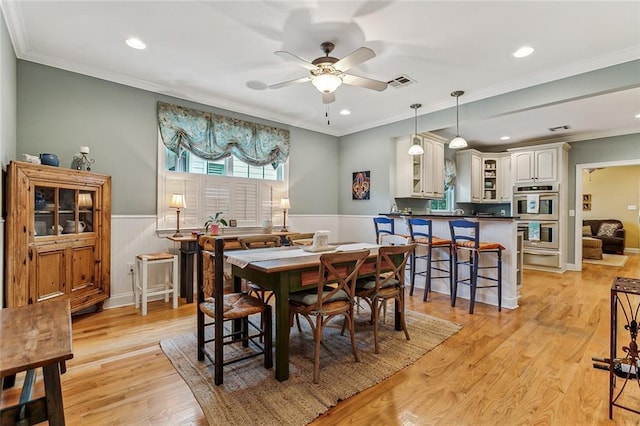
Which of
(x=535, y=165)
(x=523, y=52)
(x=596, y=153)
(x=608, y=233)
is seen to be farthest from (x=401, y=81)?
(x=608, y=233)

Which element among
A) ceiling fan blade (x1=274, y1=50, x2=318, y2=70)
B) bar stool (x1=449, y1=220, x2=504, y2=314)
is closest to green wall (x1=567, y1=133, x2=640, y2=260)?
bar stool (x1=449, y1=220, x2=504, y2=314)

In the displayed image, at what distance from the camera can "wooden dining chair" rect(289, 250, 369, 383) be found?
2.24 m

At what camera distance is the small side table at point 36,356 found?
1.19 metres

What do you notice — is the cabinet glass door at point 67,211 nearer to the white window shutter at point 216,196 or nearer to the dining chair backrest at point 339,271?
the white window shutter at point 216,196

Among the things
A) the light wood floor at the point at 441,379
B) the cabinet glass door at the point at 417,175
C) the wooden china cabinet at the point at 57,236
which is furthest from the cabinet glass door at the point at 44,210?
the cabinet glass door at the point at 417,175

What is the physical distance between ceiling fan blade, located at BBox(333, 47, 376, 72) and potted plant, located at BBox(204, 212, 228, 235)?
2.63 meters

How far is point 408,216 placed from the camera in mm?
4711

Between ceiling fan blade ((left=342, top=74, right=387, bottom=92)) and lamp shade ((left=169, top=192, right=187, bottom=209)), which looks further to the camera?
Answer: lamp shade ((left=169, top=192, right=187, bottom=209))

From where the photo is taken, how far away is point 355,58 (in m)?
2.49

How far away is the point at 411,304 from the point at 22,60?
507cm

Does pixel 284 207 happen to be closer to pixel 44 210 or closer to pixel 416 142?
pixel 416 142

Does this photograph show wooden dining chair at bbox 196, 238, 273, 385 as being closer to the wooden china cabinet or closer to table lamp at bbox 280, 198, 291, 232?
the wooden china cabinet

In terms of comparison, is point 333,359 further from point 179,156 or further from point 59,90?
point 59,90

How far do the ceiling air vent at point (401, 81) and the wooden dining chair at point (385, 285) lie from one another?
2.10 metres
